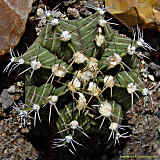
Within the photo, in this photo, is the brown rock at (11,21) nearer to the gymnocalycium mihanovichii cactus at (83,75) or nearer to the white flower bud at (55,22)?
the gymnocalycium mihanovichii cactus at (83,75)

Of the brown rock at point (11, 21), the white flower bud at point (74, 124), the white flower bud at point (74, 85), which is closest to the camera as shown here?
the white flower bud at point (74, 85)

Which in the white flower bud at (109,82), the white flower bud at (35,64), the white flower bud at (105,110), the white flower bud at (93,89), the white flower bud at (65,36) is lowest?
the white flower bud at (105,110)

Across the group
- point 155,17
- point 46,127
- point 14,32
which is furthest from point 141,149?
point 14,32

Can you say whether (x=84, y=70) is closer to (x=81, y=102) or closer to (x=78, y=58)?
(x=78, y=58)

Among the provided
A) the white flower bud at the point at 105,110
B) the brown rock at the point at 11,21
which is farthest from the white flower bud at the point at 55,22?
the brown rock at the point at 11,21

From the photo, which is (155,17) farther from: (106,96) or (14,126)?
(14,126)

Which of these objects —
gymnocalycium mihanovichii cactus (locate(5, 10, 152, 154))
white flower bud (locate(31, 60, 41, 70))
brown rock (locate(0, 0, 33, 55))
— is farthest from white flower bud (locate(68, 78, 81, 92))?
brown rock (locate(0, 0, 33, 55))
